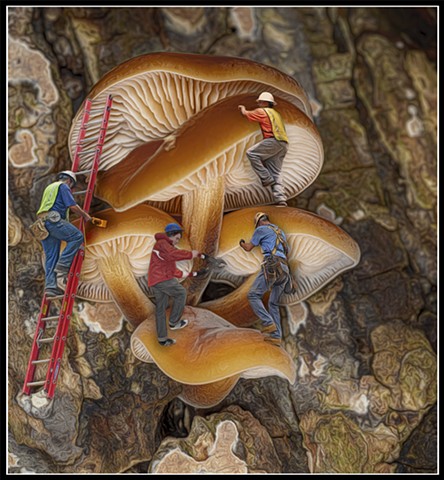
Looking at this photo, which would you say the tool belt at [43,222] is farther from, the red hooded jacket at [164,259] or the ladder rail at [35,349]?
the red hooded jacket at [164,259]

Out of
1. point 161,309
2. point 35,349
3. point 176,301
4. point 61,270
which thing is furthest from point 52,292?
point 176,301

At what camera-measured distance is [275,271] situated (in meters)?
4.59

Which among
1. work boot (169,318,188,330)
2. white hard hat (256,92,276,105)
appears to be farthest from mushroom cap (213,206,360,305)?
white hard hat (256,92,276,105)

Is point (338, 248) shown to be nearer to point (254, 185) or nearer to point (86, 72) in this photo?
point (254, 185)

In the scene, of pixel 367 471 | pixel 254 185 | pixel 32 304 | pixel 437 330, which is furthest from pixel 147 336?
pixel 437 330

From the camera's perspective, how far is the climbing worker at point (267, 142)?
457cm

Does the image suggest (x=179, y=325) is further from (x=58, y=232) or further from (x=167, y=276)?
(x=58, y=232)

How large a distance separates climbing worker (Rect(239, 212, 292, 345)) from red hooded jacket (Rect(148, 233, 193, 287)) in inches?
19.9

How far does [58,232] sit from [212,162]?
1.28 meters

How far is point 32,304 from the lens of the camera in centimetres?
492

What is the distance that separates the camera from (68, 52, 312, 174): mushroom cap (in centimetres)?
454

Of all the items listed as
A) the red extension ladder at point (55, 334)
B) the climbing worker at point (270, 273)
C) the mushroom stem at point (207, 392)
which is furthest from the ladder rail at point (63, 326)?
the climbing worker at point (270, 273)

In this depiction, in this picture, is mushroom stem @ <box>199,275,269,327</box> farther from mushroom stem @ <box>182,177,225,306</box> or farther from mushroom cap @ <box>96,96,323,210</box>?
mushroom cap @ <box>96,96,323,210</box>

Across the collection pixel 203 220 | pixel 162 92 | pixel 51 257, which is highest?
pixel 162 92
